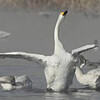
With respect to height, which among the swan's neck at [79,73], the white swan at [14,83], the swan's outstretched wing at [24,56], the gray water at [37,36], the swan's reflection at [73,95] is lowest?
the swan's reflection at [73,95]

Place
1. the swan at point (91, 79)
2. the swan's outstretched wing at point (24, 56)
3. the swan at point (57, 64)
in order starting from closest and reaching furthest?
the swan at point (57, 64) < the swan's outstretched wing at point (24, 56) < the swan at point (91, 79)

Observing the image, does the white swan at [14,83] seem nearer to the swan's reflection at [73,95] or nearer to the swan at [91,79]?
the swan's reflection at [73,95]

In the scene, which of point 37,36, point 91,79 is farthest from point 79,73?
point 37,36

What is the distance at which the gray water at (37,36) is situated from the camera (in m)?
19.1

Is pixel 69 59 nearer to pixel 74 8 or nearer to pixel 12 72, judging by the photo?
pixel 12 72

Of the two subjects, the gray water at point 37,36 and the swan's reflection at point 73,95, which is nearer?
the swan's reflection at point 73,95

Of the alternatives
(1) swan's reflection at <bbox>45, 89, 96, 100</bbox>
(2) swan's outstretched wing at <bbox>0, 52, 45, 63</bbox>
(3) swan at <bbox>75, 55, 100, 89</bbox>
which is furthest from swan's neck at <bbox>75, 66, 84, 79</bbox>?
(2) swan's outstretched wing at <bbox>0, 52, 45, 63</bbox>

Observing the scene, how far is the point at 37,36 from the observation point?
24547mm

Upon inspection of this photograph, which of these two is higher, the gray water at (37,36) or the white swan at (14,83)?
the gray water at (37,36)

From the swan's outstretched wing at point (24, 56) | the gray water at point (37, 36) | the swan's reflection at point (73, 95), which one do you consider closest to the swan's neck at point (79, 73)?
the gray water at point (37, 36)

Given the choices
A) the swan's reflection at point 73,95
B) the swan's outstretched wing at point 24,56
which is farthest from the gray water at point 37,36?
the swan's outstretched wing at point 24,56

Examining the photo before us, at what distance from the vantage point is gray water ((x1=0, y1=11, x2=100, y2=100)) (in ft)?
62.7

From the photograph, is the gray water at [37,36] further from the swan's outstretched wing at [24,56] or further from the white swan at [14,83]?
the swan's outstretched wing at [24,56]

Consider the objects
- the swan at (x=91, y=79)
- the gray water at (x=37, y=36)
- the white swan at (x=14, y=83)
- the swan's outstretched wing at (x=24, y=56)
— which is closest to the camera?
the swan's outstretched wing at (x=24, y=56)
